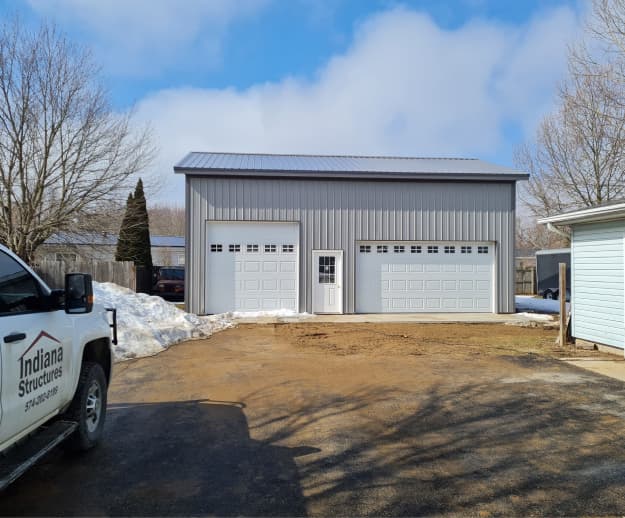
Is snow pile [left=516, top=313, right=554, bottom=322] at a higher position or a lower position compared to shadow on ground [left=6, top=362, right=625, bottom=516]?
A: higher

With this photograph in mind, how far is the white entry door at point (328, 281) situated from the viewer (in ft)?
57.0

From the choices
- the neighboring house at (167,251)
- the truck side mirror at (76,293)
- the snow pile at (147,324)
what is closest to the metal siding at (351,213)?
the snow pile at (147,324)

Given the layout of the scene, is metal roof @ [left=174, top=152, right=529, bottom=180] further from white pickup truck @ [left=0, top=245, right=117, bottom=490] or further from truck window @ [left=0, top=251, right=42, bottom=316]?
truck window @ [left=0, top=251, right=42, bottom=316]

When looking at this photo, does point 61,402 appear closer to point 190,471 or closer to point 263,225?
point 190,471

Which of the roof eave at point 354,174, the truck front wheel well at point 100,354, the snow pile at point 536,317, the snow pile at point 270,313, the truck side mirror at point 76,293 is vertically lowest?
the snow pile at point 536,317

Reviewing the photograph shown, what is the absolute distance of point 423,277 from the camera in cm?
1791

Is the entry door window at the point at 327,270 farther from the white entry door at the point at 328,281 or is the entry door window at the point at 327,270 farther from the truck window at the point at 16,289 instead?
the truck window at the point at 16,289

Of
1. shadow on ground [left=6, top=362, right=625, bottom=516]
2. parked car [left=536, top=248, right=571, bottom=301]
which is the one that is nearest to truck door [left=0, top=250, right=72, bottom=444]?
shadow on ground [left=6, top=362, right=625, bottom=516]

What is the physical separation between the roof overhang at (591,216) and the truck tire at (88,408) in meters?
9.05

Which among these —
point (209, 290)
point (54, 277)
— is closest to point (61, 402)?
point (209, 290)

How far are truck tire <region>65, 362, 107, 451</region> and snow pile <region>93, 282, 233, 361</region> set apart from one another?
196 inches

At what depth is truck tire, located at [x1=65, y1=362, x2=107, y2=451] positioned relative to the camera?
448cm

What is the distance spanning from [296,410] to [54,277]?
14.5m

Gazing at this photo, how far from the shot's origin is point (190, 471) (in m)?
4.29
